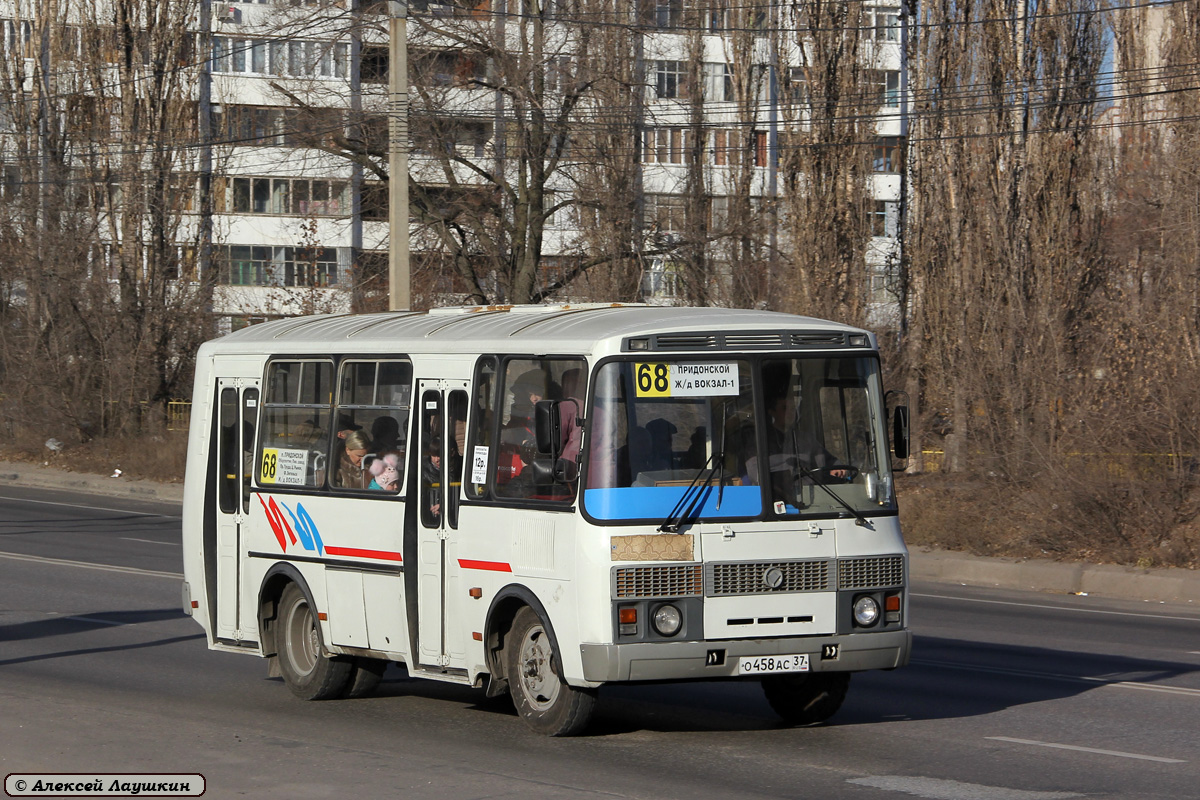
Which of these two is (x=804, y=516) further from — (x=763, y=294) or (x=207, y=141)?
(x=207, y=141)

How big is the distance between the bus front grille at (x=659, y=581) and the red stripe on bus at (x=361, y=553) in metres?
2.05

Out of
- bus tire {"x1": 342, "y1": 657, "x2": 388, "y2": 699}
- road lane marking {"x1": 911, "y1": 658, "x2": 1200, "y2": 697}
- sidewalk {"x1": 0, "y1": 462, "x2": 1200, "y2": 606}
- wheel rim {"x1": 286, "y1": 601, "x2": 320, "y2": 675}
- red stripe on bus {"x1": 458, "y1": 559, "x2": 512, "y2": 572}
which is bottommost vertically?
sidewalk {"x1": 0, "y1": 462, "x2": 1200, "y2": 606}

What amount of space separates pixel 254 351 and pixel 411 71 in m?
23.2

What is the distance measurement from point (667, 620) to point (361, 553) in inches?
102

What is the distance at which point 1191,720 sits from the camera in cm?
975

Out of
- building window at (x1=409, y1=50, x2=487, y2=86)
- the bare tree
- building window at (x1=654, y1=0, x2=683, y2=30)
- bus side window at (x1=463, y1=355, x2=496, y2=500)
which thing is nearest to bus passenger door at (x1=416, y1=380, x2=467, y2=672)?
bus side window at (x1=463, y1=355, x2=496, y2=500)

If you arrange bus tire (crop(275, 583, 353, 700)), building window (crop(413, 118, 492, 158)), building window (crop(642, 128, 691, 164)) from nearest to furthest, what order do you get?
bus tire (crop(275, 583, 353, 700)), building window (crop(413, 118, 492, 158)), building window (crop(642, 128, 691, 164))

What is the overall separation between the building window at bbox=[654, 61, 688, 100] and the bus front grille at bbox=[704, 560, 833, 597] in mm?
27339

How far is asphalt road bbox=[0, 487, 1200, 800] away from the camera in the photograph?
793 cm

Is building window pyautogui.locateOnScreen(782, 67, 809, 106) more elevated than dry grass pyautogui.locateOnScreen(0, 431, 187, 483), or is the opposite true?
building window pyautogui.locateOnScreen(782, 67, 809, 106)

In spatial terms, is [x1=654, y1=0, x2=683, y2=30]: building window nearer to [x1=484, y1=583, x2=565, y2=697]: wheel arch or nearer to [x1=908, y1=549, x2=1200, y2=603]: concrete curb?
[x1=908, y1=549, x2=1200, y2=603]: concrete curb

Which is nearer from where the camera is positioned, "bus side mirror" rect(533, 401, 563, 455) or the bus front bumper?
the bus front bumper

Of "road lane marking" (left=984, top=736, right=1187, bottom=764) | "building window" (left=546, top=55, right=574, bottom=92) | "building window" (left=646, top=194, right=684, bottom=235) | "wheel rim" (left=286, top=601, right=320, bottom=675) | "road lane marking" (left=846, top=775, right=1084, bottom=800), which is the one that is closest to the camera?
"road lane marking" (left=846, top=775, right=1084, bottom=800)

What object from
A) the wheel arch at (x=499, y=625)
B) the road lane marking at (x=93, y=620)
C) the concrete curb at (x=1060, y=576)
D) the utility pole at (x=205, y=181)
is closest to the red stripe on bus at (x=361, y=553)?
the wheel arch at (x=499, y=625)
